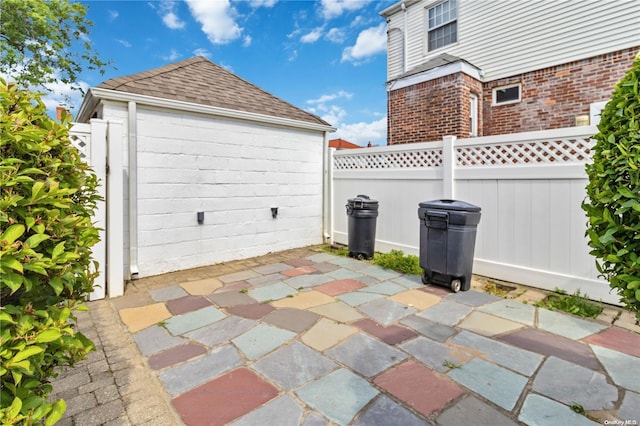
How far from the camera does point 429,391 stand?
2.19 meters

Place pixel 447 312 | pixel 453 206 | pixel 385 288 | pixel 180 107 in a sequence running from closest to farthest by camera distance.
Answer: pixel 447 312 → pixel 453 206 → pixel 385 288 → pixel 180 107

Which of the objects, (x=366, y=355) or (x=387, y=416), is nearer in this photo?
(x=387, y=416)

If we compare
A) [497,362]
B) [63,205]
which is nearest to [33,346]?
[63,205]

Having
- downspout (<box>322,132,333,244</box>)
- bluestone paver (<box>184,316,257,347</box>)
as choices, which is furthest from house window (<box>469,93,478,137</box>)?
bluestone paver (<box>184,316,257,347</box>)

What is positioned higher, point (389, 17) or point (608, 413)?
point (389, 17)

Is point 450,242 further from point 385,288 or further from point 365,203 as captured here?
point 365,203

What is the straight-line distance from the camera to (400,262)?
529 cm

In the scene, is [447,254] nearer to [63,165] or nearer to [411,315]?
[411,315]

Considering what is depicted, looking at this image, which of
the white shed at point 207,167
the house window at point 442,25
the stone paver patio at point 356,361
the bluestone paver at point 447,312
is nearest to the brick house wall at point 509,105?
the house window at point 442,25

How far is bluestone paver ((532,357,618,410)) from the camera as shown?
209 centimetres

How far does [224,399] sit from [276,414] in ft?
1.27

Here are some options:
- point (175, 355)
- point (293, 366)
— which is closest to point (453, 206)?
point (293, 366)

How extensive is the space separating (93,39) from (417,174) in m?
14.7

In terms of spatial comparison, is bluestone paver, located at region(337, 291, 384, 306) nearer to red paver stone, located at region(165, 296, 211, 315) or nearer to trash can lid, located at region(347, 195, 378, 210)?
red paver stone, located at region(165, 296, 211, 315)
